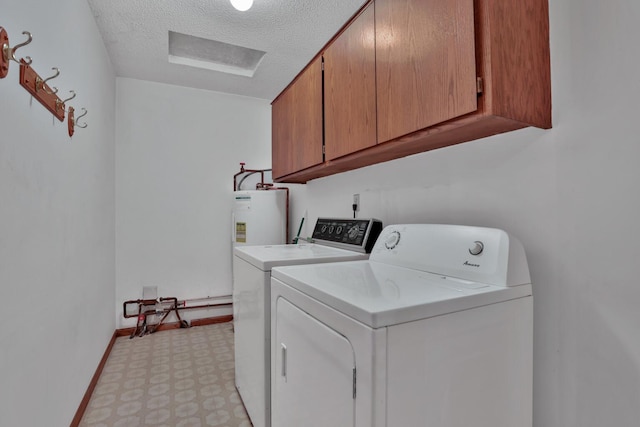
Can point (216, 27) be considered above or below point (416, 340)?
above

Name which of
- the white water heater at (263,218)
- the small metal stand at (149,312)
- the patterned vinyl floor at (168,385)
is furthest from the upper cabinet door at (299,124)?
the small metal stand at (149,312)

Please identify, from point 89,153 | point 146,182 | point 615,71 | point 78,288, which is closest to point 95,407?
point 78,288

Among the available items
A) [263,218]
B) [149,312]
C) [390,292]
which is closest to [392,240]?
[390,292]

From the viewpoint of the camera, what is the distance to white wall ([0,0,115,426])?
1071 mm

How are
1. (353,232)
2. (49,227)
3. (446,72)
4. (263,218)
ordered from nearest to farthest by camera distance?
(446,72), (49,227), (353,232), (263,218)

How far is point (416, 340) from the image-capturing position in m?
0.75

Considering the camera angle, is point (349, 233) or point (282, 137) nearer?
point (349, 233)

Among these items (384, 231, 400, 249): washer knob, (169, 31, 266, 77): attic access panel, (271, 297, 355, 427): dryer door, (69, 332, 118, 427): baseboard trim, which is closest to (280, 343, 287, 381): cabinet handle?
(271, 297, 355, 427): dryer door

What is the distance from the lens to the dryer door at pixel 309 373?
0.80m

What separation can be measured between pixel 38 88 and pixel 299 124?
1.35 m

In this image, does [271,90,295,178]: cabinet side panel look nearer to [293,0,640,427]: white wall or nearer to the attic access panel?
the attic access panel

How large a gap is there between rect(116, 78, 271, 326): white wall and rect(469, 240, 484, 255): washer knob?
9.90 ft

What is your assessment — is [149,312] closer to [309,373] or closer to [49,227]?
[49,227]

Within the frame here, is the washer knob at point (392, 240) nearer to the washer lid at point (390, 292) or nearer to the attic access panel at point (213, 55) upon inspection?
the washer lid at point (390, 292)
